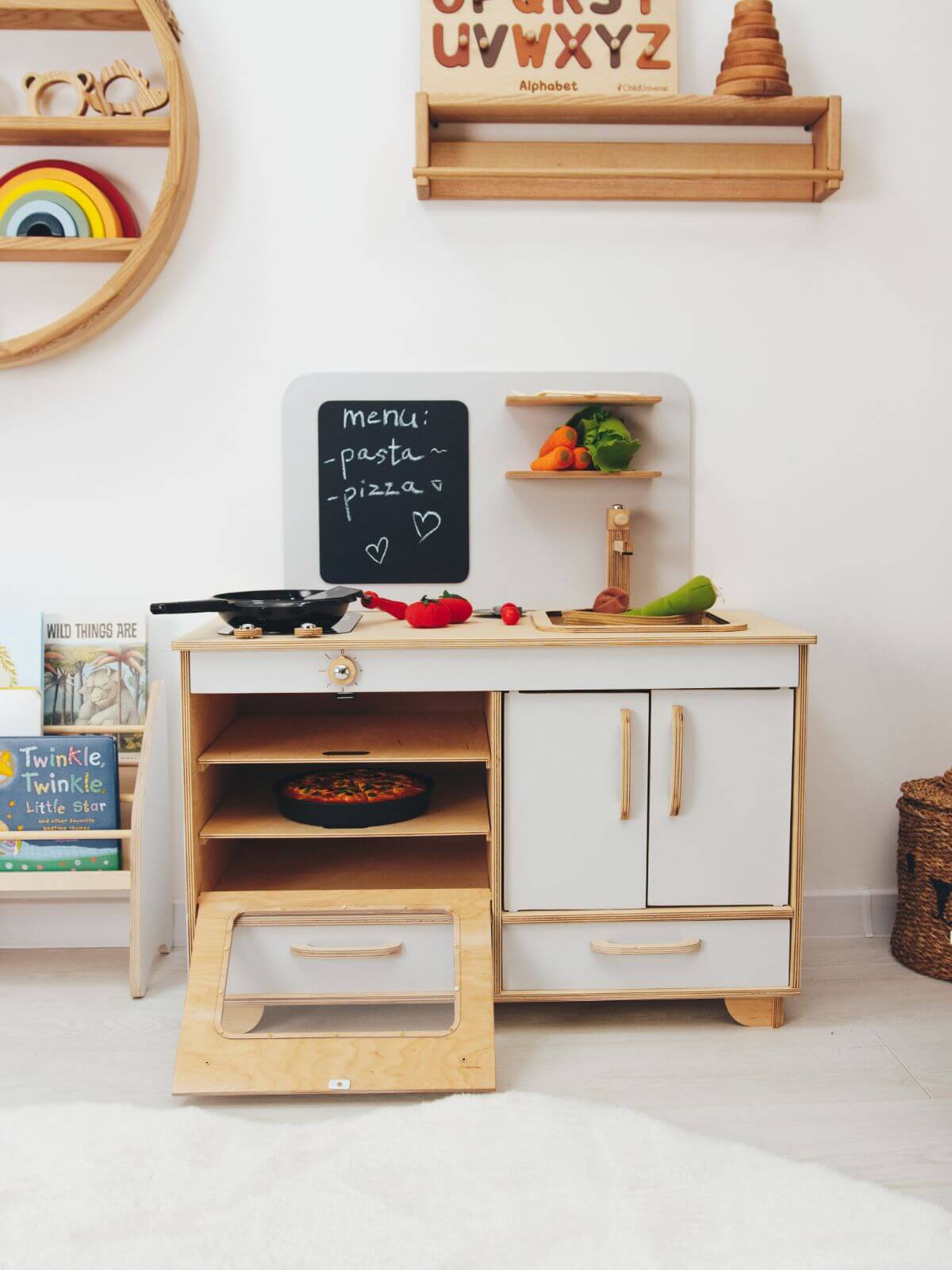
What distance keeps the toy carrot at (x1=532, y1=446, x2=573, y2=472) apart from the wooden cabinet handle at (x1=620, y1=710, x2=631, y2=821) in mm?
610

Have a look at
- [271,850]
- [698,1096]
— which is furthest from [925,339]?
[271,850]

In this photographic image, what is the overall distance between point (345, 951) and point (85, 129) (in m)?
1.85

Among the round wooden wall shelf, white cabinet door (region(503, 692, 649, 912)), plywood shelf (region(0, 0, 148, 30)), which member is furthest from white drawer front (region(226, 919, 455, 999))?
plywood shelf (region(0, 0, 148, 30))

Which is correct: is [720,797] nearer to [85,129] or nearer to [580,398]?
[580,398]

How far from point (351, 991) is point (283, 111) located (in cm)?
197

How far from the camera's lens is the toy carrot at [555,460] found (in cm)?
244

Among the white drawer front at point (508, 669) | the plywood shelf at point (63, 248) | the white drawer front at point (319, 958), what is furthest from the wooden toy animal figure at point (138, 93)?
the white drawer front at point (319, 958)

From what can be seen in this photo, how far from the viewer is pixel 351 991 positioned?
7.19ft

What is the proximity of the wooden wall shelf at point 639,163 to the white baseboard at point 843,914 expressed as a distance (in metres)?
1.70

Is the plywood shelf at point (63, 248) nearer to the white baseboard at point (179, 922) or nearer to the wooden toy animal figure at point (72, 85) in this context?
the wooden toy animal figure at point (72, 85)

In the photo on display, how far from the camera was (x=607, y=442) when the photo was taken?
2.45 meters

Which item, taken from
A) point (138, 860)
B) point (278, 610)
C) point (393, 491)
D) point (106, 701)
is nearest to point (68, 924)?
point (138, 860)

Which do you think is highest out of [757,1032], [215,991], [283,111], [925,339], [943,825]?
[283,111]

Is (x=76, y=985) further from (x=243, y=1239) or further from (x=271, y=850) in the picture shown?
(x=243, y=1239)
